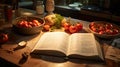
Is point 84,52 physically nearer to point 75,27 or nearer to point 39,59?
point 39,59

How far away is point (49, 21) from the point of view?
6.11ft

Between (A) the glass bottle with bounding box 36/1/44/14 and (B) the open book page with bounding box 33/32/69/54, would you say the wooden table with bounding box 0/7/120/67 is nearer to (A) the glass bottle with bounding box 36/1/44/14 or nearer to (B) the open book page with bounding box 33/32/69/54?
(B) the open book page with bounding box 33/32/69/54

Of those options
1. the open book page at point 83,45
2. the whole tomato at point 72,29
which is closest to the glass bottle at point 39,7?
the whole tomato at point 72,29

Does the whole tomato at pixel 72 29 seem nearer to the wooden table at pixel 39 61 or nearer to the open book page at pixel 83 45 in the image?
the open book page at pixel 83 45

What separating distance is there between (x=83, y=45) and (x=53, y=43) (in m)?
0.24

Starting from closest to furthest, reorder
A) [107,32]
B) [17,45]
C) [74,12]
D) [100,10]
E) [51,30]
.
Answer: [17,45]
[107,32]
[51,30]
[100,10]
[74,12]

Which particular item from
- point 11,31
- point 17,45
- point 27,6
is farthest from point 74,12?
point 17,45

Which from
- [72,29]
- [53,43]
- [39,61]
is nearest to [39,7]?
[72,29]

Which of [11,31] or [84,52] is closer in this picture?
[84,52]

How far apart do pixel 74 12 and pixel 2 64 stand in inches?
83.5

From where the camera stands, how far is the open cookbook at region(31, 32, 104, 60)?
1.32 meters

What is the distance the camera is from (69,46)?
1.44 metres

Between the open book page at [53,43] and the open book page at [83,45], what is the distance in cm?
5

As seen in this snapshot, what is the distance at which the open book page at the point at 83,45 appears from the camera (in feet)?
4.37
